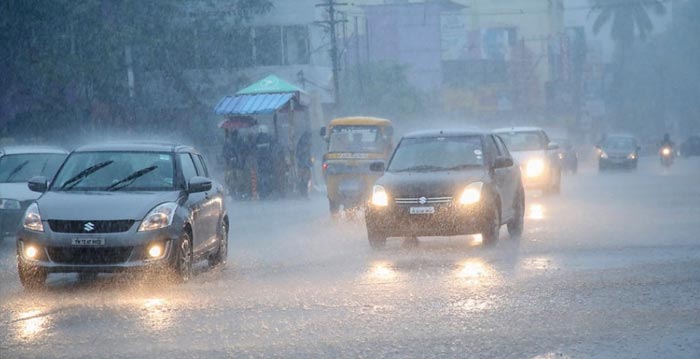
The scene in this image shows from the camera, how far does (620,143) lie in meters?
54.7

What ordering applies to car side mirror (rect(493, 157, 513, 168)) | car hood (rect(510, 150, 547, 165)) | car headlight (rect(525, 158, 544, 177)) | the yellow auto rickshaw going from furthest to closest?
car hood (rect(510, 150, 547, 165)) → car headlight (rect(525, 158, 544, 177)) → the yellow auto rickshaw → car side mirror (rect(493, 157, 513, 168))

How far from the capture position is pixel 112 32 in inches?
1646

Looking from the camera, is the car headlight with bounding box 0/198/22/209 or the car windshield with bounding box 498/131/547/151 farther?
the car windshield with bounding box 498/131/547/151

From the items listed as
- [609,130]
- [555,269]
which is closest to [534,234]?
[555,269]

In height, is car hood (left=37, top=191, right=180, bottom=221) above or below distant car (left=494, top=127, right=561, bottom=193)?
above

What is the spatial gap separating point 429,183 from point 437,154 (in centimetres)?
149

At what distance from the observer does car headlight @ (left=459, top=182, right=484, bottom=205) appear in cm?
1694

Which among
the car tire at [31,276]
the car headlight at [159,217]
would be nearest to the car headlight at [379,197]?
the car headlight at [159,217]

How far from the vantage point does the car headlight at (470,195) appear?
16.9m

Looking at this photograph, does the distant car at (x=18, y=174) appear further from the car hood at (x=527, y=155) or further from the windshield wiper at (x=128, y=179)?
the car hood at (x=527, y=155)

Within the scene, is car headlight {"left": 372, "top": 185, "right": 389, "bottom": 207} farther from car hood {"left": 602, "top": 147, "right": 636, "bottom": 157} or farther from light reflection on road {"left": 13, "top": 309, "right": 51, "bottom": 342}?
car hood {"left": 602, "top": 147, "right": 636, "bottom": 157}

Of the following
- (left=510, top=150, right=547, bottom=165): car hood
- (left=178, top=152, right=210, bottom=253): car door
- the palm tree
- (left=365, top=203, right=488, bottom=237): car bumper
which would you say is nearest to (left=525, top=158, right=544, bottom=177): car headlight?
(left=510, top=150, right=547, bottom=165): car hood

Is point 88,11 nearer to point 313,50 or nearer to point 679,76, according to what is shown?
point 313,50

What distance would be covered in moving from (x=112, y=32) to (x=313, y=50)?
70.7ft
